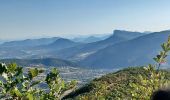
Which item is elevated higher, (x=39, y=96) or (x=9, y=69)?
(x=9, y=69)

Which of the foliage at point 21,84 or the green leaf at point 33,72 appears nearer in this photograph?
the foliage at point 21,84

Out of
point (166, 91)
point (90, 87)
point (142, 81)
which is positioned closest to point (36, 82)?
point (166, 91)

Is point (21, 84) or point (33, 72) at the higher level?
point (33, 72)

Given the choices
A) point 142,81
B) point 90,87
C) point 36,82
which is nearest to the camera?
point 36,82

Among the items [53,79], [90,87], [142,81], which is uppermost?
[53,79]

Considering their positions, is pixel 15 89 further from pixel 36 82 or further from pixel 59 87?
pixel 59 87

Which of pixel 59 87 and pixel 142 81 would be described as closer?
pixel 59 87

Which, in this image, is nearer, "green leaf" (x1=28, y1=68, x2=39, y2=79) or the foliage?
the foliage

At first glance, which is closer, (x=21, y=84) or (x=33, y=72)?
(x=33, y=72)
